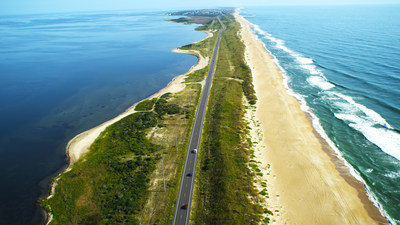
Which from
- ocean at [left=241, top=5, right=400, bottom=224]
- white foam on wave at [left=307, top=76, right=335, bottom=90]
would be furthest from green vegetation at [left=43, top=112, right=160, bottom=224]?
white foam on wave at [left=307, top=76, right=335, bottom=90]

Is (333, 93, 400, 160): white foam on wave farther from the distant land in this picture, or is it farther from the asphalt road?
the asphalt road

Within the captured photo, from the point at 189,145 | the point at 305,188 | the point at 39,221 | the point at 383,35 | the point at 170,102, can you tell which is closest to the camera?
the point at 39,221

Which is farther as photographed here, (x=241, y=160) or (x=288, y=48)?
(x=288, y=48)

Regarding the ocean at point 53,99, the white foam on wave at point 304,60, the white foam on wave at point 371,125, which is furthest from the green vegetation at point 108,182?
the white foam on wave at point 304,60

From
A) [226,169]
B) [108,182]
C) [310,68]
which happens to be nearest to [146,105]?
[108,182]

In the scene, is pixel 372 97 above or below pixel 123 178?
above

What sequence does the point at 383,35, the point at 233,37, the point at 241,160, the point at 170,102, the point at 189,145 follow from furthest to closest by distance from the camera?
1. the point at 233,37
2. the point at 383,35
3. the point at 170,102
4. the point at 189,145
5. the point at 241,160

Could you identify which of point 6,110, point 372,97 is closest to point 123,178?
point 6,110

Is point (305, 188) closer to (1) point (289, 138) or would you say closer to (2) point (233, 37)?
(1) point (289, 138)
